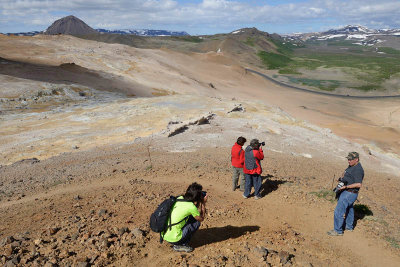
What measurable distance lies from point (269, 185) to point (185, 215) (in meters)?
5.49

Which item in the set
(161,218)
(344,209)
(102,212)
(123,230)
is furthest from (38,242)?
(344,209)

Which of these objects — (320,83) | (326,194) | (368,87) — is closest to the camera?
(326,194)

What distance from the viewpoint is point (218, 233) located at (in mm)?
7199

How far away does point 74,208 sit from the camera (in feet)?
26.2

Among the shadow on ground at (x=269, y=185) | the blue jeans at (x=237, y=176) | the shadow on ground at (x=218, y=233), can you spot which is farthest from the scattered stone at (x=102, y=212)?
the shadow on ground at (x=269, y=185)

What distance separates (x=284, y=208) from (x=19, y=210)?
748 centimetres

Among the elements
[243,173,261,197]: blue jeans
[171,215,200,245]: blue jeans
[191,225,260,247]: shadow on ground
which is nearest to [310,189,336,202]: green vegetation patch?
[243,173,261,197]: blue jeans

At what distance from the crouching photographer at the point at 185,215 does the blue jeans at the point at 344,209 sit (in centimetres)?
380

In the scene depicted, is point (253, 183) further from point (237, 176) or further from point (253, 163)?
point (253, 163)

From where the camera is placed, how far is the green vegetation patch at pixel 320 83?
89938mm

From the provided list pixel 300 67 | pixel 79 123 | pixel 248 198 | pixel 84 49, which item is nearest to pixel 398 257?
pixel 248 198

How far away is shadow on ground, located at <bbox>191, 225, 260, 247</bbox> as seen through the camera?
6.75 metres

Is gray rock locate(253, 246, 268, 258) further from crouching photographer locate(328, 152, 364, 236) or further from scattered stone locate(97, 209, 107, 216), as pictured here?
scattered stone locate(97, 209, 107, 216)

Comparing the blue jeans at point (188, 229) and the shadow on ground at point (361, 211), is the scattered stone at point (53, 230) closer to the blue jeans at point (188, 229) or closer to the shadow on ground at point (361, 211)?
the blue jeans at point (188, 229)
